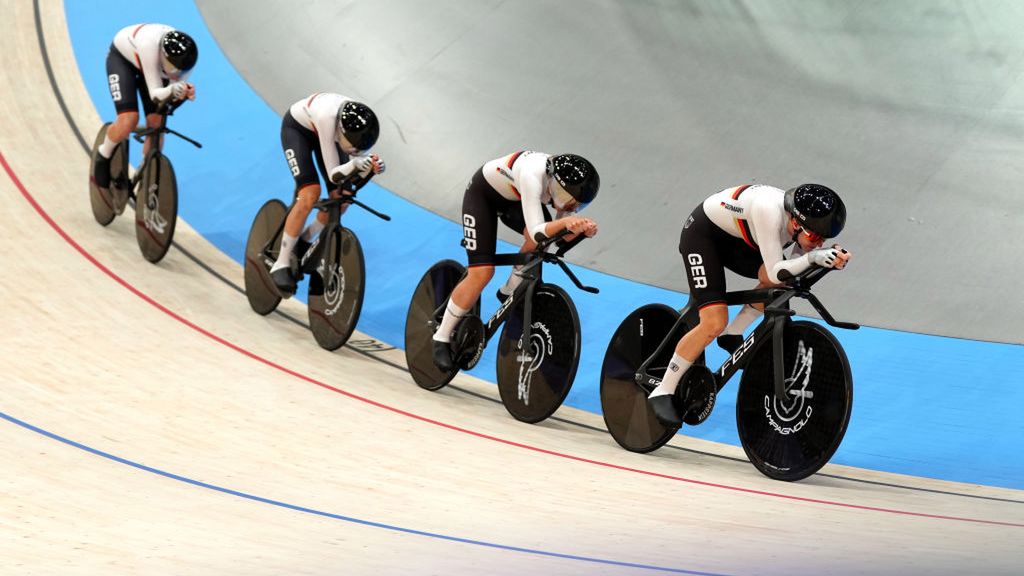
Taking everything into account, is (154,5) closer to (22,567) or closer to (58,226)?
(58,226)

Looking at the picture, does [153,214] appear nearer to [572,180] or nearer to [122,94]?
[122,94]

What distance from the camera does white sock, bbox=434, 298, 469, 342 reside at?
521 cm

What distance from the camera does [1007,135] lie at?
7211 mm

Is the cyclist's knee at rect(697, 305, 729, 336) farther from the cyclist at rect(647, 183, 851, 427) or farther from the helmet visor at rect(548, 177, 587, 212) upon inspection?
the helmet visor at rect(548, 177, 587, 212)

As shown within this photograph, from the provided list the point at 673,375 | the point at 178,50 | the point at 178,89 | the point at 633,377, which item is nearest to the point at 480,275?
the point at 633,377

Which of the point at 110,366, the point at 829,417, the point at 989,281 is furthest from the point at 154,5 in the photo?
the point at 829,417

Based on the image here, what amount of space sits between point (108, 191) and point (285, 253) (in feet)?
5.39

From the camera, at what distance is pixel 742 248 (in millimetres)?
4559

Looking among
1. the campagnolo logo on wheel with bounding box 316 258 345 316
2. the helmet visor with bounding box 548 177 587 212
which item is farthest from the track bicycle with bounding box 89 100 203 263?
the helmet visor with bounding box 548 177 587 212

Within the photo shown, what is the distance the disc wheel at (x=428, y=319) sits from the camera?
17.9 ft

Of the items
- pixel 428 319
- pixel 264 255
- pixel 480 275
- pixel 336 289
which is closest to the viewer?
pixel 480 275

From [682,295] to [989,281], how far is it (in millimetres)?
1574

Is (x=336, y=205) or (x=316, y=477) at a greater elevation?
(x=316, y=477)

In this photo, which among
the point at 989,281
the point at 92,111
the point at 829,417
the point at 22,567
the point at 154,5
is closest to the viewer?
the point at 22,567
